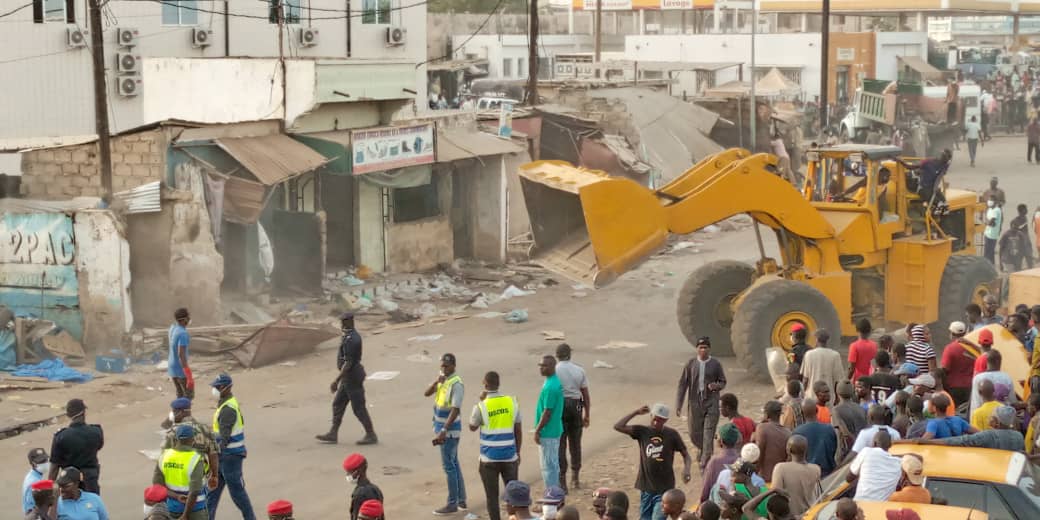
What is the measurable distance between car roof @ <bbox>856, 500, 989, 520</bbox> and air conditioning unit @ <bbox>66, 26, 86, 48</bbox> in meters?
23.2

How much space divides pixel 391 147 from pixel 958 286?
10.2m

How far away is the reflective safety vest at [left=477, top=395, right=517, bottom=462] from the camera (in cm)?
1081

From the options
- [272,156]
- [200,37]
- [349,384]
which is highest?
[200,37]

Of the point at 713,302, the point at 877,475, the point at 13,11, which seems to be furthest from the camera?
the point at 13,11

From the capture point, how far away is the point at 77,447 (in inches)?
395

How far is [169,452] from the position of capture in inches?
375

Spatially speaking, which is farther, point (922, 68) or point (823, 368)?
point (922, 68)

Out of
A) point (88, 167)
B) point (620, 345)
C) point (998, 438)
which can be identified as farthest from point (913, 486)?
point (88, 167)

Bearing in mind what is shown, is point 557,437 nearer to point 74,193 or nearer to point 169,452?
point 169,452

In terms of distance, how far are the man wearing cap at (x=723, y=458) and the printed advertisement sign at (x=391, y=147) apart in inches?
552

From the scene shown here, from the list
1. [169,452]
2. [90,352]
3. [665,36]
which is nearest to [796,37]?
[665,36]

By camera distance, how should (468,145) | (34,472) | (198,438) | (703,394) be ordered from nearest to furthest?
(34,472), (198,438), (703,394), (468,145)

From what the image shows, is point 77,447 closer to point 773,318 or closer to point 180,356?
point 180,356

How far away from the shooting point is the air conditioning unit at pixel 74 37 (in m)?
27.8
